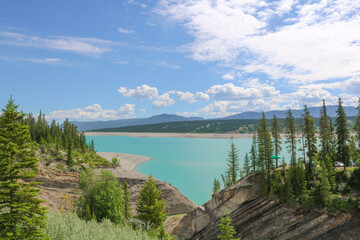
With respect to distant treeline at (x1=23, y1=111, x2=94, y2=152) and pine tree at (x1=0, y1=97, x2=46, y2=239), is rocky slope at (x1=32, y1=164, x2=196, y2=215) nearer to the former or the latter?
distant treeline at (x1=23, y1=111, x2=94, y2=152)

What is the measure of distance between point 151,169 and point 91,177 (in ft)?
244

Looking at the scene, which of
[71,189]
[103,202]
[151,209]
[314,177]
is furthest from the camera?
[71,189]

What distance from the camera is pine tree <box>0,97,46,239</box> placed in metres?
16.8

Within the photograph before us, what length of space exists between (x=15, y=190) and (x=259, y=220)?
33.8 m

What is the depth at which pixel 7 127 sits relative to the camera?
18.5 meters

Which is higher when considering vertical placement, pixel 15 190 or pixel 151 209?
pixel 15 190

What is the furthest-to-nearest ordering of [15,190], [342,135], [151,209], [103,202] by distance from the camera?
[151,209], [342,135], [103,202], [15,190]

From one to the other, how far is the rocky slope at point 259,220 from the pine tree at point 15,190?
3142 cm

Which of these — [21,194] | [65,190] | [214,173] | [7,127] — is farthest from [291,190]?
[214,173]

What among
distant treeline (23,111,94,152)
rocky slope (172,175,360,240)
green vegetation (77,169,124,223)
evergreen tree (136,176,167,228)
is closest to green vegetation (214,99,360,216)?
rocky slope (172,175,360,240)

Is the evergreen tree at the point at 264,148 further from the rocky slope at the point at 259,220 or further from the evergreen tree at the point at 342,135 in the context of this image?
the evergreen tree at the point at 342,135

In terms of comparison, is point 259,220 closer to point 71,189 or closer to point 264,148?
point 264,148

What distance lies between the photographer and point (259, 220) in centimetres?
3678

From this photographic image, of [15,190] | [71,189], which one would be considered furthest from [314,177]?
[71,189]
